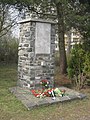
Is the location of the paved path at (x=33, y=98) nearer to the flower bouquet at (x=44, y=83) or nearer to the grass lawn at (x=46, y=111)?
the grass lawn at (x=46, y=111)

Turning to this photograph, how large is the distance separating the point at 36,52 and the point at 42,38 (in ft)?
1.60

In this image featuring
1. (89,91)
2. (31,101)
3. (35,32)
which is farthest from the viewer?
(89,91)

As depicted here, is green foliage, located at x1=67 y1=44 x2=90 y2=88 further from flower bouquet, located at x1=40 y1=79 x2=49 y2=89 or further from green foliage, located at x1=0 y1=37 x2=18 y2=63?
green foliage, located at x1=0 y1=37 x2=18 y2=63

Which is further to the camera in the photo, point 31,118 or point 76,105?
point 76,105

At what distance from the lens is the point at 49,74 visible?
6824 millimetres

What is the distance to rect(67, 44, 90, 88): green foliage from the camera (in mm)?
7234

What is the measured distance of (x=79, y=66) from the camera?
296 inches

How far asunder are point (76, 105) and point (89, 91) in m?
1.66

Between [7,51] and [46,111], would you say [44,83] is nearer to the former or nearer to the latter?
[46,111]

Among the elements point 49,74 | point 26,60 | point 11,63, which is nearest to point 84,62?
point 49,74

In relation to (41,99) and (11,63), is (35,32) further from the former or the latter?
(11,63)

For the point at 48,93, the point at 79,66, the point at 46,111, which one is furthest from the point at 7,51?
the point at 46,111

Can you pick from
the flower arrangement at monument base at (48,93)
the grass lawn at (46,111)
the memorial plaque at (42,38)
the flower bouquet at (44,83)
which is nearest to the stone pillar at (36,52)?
the memorial plaque at (42,38)

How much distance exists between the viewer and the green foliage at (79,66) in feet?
23.7
